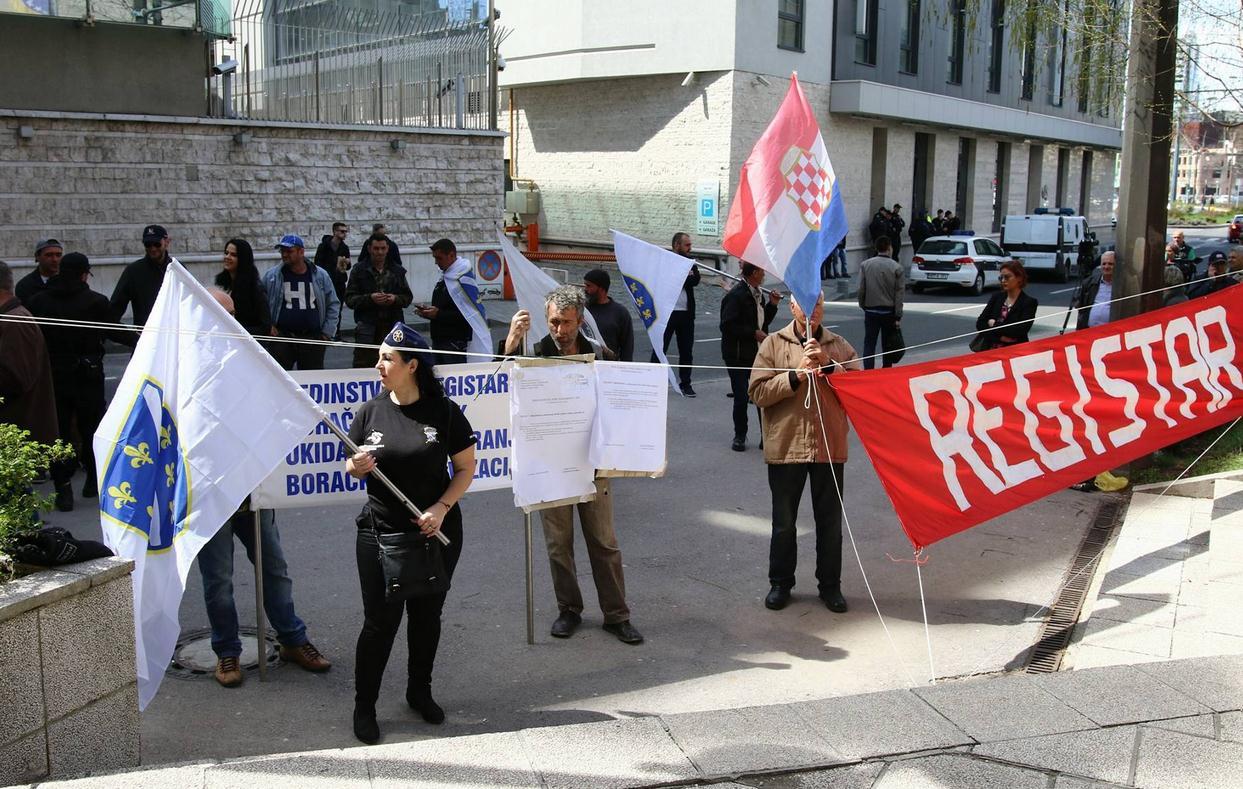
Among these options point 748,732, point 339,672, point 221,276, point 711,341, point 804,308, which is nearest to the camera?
point 748,732

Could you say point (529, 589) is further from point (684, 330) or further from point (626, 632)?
point (684, 330)

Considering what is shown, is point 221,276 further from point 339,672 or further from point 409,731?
point 409,731

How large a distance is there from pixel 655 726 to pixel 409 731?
4.31 ft

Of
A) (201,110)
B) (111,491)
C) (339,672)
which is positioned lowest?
(339,672)

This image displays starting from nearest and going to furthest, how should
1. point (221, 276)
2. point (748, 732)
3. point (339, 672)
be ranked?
point (748, 732) → point (339, 672) → point (221, 276)

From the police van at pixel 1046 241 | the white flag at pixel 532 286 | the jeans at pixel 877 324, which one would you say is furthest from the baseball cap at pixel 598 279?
the police van at pixel 1046 241

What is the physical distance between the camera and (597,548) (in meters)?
6.42

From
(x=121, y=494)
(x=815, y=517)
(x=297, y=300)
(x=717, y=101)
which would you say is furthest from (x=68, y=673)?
(x=717, y=101)

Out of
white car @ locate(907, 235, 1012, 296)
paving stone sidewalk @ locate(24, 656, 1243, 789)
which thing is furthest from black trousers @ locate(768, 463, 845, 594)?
white car @ locate(907, 235, 1012, 296)

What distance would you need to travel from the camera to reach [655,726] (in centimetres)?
453

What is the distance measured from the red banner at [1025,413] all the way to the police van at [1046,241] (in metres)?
26.1

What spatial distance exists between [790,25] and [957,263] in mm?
8049

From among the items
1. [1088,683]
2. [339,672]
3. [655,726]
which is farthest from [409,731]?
[1088,683]

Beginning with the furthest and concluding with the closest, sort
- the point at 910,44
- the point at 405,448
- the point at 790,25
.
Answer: the point at 910,44 → the point at 790,25 → the point at 405,448
